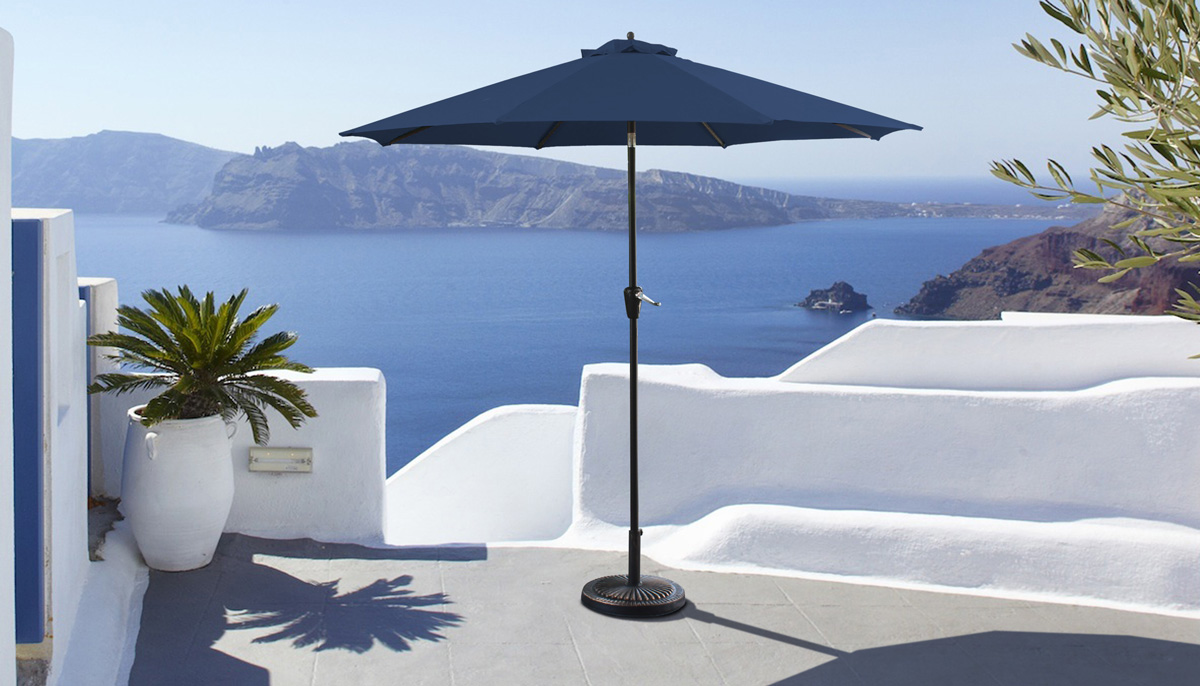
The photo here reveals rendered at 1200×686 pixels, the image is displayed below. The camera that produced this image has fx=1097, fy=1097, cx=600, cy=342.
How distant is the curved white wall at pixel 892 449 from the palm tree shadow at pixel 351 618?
4.59 ft

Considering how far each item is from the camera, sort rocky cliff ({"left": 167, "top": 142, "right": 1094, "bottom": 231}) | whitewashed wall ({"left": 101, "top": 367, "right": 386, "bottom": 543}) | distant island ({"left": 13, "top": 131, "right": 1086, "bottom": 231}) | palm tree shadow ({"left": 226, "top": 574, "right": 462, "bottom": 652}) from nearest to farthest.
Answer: palm tree shadow ({"left": 226, "top": 574, "right": 462, "bottom": 652}) → whitewashed wall ({"left": 101, "top": 367, "right": 386, "bottom": 543}) → distant island ({"left": 13, "top": 131, "right": 1086, "bottom": 231}) → rocky cliff ({"left": 167, "top": 142, "right": 1094, "bottom": 231})

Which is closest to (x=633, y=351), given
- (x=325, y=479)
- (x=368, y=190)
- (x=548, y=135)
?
(x=548, y=135)

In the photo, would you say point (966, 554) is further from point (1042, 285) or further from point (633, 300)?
point (1042, 285)

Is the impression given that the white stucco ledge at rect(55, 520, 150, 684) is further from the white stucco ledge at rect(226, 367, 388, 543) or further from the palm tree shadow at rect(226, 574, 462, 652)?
the white stucco ledge at rect(226, 367, 388, 543)

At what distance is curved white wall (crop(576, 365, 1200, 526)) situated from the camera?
5.62 metres

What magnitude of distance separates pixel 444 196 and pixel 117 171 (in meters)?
26.3

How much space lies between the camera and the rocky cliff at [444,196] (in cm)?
8638

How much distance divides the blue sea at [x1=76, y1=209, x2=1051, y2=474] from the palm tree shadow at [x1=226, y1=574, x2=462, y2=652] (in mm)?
51382

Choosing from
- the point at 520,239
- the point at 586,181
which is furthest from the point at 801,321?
the point at 520,239

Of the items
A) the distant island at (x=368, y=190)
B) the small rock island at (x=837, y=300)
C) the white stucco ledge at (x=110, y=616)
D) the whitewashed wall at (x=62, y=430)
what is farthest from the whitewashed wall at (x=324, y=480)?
the small rock island at (x=837, y=300)

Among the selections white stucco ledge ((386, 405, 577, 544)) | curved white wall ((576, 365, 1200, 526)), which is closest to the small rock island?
white stucco ledge ((386, 405, 577, 544))

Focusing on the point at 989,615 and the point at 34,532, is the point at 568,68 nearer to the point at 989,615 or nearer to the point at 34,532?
the point at 34,532

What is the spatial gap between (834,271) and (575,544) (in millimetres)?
99092

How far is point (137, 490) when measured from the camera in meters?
4.93
